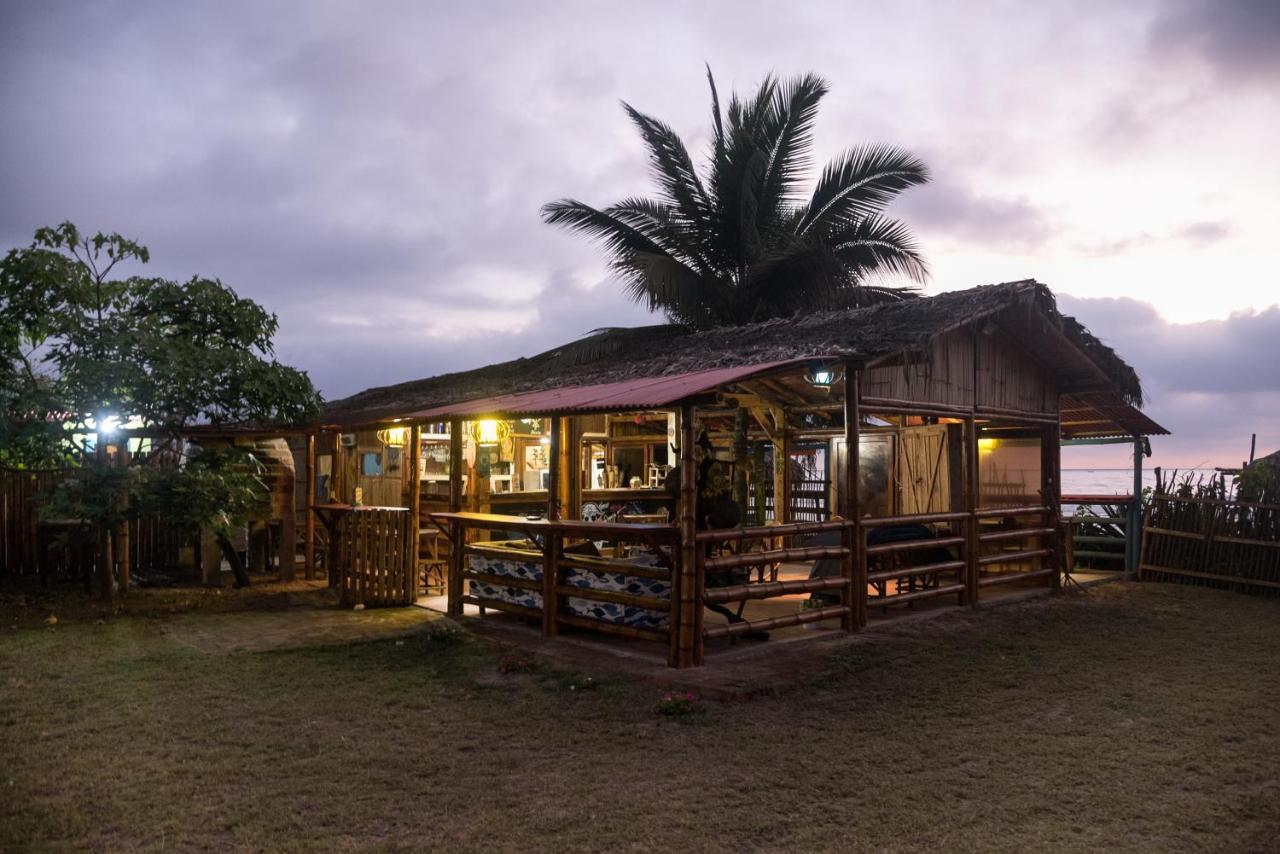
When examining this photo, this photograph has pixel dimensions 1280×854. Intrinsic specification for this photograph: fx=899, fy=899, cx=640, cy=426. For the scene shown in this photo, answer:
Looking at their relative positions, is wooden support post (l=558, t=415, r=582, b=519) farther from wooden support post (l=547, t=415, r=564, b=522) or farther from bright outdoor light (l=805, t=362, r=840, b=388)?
bright outdoor light (l=805, t=362, r=840, b=388)

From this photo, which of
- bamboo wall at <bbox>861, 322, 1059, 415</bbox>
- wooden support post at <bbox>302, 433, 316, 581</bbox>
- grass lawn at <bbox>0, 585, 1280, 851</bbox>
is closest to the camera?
grass lawn at <bbox>0, 585, 1280, 851</bbox>

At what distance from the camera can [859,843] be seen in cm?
379

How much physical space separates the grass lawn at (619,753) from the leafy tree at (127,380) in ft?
6.58

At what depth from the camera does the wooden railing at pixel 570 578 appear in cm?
698

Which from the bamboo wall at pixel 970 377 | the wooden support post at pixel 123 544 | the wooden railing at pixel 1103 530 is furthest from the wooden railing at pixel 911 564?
the wooden support post at pixel 123 544

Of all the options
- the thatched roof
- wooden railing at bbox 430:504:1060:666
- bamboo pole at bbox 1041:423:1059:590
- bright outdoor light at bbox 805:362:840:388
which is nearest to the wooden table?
the thatched roof

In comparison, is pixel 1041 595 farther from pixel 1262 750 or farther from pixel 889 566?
pixel 1262 750

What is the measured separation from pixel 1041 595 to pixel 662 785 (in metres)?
8.03

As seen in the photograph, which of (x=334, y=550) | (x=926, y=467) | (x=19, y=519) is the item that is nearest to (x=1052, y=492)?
(x=926, y=467)

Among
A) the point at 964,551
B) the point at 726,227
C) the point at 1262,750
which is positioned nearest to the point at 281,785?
the point at 1262,750

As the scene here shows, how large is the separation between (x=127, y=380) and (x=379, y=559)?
306cm

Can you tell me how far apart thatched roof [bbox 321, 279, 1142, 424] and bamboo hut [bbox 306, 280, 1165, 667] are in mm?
38

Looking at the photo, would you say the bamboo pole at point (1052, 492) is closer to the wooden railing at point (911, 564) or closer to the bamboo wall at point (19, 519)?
the wooden railing at point (911, 564)

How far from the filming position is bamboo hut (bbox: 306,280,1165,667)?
7.28 meters
